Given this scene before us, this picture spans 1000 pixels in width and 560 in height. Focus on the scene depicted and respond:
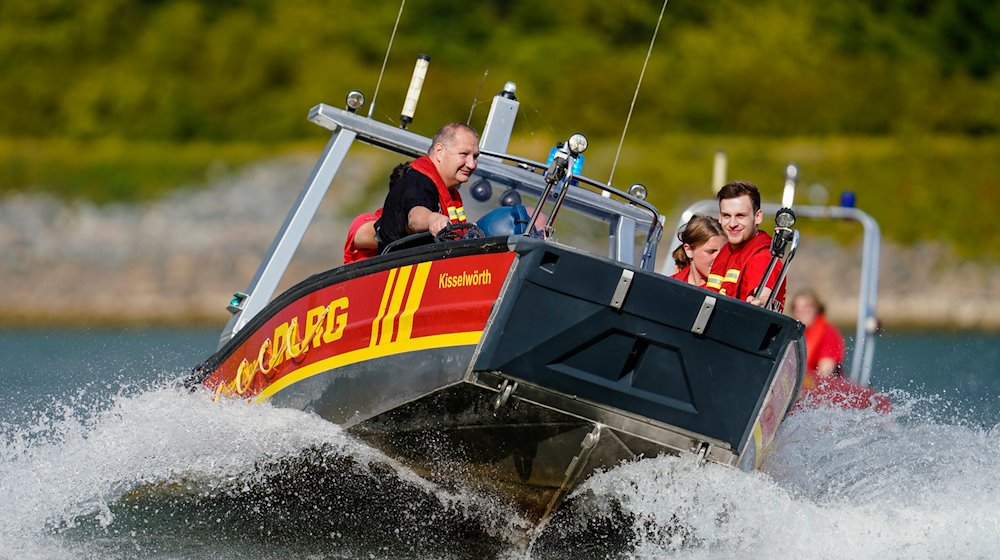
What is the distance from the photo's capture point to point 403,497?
260 inches

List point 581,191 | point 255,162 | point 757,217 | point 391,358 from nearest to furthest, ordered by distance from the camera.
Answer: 1. point 391,358
2. point 757,217
3. point 581,191
4. point 255,162

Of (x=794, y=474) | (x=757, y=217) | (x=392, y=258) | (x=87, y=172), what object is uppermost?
(x=757, y=217)

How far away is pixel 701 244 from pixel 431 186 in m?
1.31

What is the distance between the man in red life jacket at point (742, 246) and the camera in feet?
21.0

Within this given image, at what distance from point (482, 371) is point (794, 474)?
2123 millimetres

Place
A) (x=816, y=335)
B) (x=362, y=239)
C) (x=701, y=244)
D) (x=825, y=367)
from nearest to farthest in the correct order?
(x=701, y=244) → (x=362, y=239) → (x=825, y=367) → (x=816, y=335)

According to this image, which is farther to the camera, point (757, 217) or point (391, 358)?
point (757, 217)

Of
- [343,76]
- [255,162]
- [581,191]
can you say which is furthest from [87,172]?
[581,191]

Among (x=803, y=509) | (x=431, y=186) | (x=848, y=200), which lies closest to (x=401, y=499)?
(x=431, y=186)

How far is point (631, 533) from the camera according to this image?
260 inches

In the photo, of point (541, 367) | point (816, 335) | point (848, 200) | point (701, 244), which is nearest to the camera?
point (541, 367)

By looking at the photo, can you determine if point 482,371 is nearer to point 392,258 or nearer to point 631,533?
point 392,258

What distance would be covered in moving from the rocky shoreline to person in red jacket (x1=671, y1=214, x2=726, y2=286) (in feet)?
71.1

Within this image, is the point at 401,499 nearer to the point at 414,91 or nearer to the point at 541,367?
the point at 541,367
